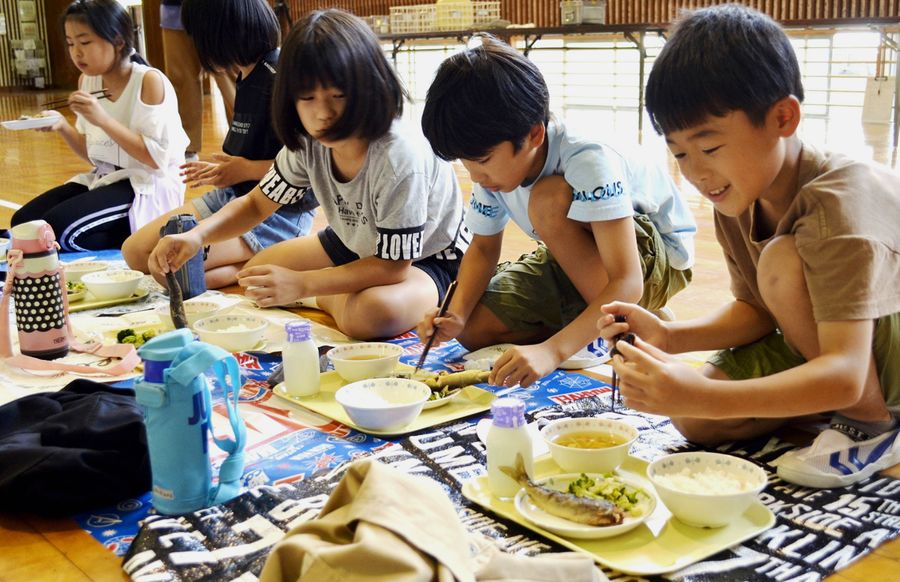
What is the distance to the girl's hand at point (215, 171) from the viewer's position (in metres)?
2.75

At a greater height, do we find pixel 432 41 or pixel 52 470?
pixel 432 41

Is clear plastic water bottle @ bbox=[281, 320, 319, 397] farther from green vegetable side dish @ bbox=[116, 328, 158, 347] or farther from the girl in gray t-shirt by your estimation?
green vegetable side dish @ bbox=[116, 328, 158, 347]

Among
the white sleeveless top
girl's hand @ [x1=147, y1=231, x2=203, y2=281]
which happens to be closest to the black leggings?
the white sleeveless top

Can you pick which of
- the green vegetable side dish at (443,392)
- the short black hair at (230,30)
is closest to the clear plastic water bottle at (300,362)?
the green vegetable side dish at (443,392)

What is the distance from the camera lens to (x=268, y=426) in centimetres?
174

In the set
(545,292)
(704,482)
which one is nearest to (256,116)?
(545,292)

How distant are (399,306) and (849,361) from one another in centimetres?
118

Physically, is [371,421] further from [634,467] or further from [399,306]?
[399,306]

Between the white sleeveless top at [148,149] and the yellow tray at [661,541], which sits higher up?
the white sleeveless top at [148,149]

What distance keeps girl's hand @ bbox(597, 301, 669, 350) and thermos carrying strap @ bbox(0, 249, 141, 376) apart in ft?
3.42

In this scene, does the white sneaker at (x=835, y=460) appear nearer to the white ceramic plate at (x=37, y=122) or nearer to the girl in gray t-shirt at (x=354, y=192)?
the girl in gray t-shirt at (x=354, y=192)

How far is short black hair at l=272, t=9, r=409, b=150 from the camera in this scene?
2.04 metres

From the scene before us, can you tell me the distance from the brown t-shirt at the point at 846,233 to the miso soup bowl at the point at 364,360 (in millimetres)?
795

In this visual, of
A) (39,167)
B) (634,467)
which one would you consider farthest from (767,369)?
(39,167)
